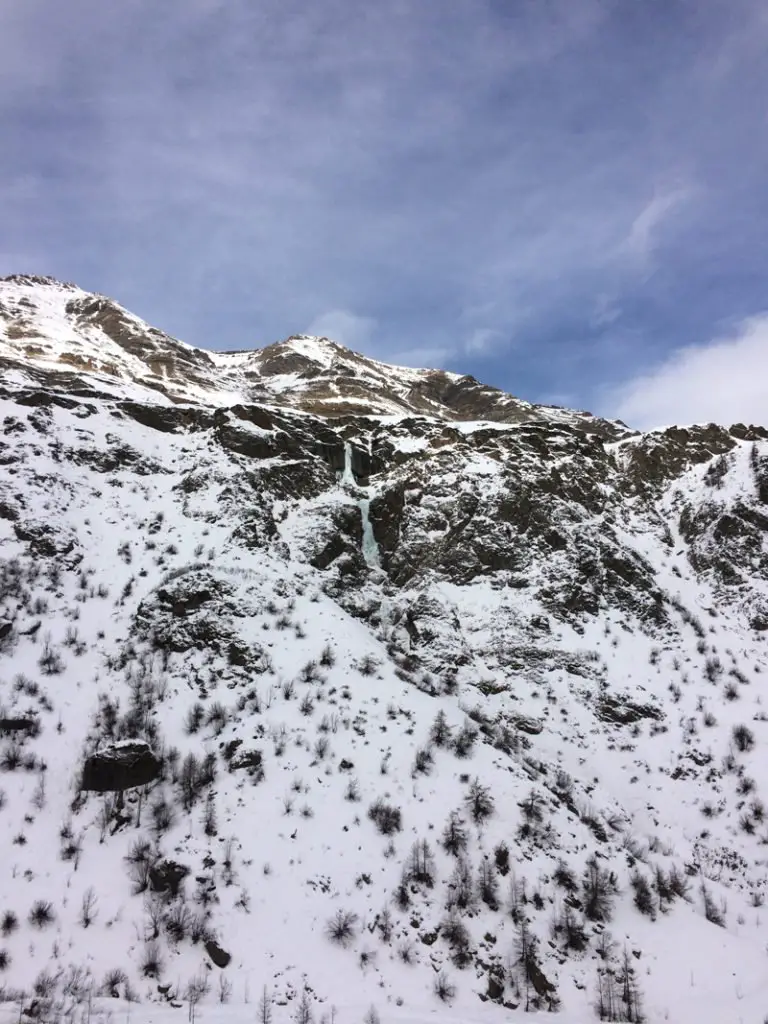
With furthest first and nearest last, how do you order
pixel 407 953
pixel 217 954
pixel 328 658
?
pixel 328 658
pixel 407 953
pixel 217 954

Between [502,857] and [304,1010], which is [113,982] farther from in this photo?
[502,857]

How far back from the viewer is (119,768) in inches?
674

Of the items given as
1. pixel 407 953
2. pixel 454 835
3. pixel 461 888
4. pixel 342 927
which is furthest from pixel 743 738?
→ pixel 342 927

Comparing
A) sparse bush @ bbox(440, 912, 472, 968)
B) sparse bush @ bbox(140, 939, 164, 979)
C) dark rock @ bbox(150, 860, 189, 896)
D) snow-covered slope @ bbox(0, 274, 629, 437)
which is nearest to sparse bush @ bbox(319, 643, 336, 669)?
dark rock @ bbox(150, 860, 189, 896)

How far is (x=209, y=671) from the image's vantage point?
21766mm

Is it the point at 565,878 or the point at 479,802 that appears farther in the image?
the point at 479,802

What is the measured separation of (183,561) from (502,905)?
1893cm

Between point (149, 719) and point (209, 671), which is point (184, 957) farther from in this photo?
point (209, 671)

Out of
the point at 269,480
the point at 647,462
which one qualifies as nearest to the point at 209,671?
the point at 269,480

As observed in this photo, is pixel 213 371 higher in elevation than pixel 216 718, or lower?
higher

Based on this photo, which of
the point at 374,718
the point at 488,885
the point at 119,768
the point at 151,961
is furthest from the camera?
the point at 374,718

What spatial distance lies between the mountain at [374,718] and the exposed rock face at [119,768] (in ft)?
0.31

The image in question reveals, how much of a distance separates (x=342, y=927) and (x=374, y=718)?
736 centimetres

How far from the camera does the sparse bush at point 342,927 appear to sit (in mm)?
14180
